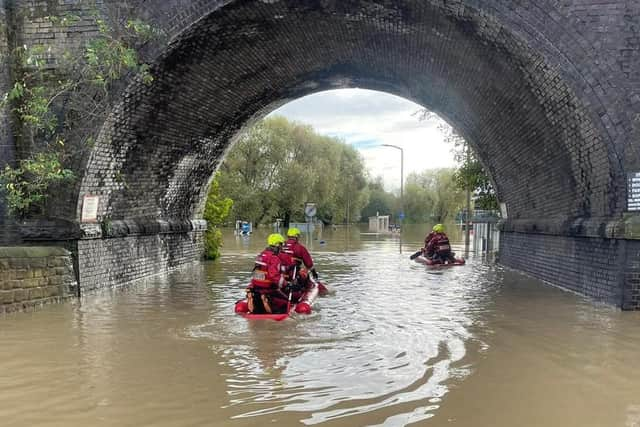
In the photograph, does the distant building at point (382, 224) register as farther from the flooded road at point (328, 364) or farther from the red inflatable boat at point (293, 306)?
the red inflatable boat at point (293, 306)

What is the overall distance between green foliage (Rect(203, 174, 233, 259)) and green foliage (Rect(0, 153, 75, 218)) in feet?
34.1

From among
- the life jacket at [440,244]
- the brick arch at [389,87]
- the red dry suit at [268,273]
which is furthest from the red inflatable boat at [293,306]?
the life jacket at [440,244]

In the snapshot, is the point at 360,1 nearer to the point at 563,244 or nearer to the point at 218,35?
the point at 218,35

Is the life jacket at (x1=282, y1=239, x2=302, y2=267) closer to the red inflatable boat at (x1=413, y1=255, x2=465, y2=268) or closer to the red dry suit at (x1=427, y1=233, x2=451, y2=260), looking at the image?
the red inflatable boat at (x1=413, y1=255, x2=465, y2=268)

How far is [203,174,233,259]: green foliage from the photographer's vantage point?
22.9 meters

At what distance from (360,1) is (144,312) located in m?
7.54

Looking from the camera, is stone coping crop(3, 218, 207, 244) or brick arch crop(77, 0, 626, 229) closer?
brick arch crop(77, 0, 626, 229)

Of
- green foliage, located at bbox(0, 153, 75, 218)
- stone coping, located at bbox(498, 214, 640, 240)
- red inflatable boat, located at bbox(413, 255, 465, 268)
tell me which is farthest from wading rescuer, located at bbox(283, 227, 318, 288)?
red inflatable boat, located at bbox(413, 255, 465, 268)

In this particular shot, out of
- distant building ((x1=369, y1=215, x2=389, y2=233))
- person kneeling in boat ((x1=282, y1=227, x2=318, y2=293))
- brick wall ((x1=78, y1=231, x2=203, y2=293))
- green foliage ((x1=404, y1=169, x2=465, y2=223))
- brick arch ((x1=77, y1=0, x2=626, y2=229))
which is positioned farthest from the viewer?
green foliage ((x1=404, y1=169, x2=465, y2=223))

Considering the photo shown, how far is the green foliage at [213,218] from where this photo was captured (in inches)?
902

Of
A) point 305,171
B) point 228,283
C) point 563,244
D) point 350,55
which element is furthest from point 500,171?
point 305,171

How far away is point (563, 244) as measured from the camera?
13594mm

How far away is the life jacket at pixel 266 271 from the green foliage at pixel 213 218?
507 inches

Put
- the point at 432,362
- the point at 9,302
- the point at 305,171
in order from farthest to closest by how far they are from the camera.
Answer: the point at 305,171 < the point at 9,302 < the point at 432,362
